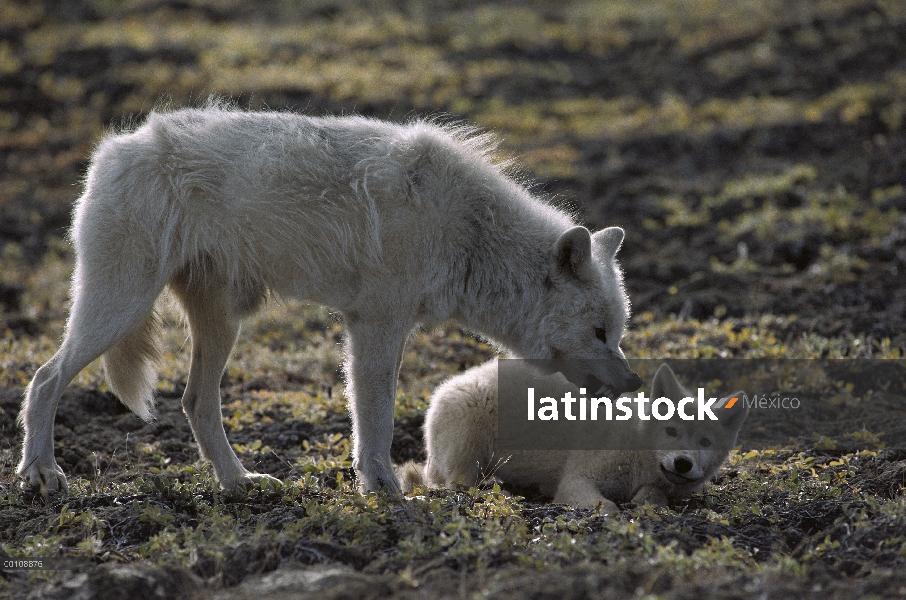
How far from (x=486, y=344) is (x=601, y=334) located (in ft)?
11.0

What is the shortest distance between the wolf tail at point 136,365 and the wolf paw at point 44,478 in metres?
0.87

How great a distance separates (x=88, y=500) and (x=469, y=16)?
65.0 feet

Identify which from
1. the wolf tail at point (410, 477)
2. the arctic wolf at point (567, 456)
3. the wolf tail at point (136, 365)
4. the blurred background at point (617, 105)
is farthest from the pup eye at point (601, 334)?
the wolf tail at point (136, 365)

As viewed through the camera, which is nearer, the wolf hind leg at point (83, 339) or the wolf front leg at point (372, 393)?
the wolf hind leg at point (83, 339)

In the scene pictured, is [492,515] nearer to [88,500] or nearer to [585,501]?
[585,501]

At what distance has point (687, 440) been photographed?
6477 millimetres

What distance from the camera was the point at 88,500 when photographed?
5.01 metres

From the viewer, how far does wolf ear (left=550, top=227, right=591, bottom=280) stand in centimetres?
560

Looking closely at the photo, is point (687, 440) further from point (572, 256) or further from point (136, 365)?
point (136, 365)

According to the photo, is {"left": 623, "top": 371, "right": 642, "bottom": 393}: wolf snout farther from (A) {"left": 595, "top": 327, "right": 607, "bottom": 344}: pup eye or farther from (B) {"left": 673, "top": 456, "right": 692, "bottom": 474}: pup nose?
(B) {"left": 673, "top": 456, "right": 692, "bottom": 474}: pup nose

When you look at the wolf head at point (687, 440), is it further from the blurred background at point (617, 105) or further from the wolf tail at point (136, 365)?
the wolf tail at point (136, 365)

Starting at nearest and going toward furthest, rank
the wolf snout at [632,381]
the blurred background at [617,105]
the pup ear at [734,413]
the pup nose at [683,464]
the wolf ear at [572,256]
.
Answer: the wolf ear at [572,256] < the wolf snout at [632,381] < the pup nose at [683,464] < the pup ear at [734,413] < the blurred background at [617,105]

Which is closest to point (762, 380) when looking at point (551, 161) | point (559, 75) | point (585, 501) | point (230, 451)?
point (585, 501)

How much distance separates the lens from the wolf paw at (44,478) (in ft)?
16.7
